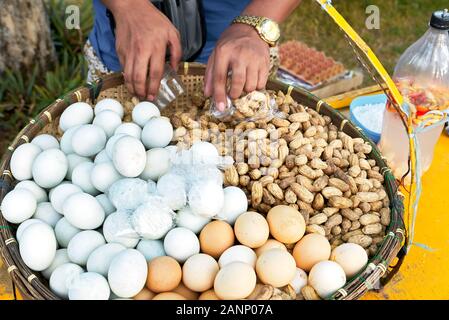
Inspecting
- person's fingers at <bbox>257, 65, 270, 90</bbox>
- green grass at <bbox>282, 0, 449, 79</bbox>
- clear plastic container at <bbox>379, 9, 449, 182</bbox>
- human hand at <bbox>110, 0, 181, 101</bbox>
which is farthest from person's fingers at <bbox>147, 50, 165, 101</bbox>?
green grass at <bbox>282, 0, 449, 79</bbox>

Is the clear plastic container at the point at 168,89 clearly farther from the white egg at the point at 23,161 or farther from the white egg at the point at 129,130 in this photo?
the white egg at the point at 23,161

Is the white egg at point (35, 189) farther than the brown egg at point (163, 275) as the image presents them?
Yes

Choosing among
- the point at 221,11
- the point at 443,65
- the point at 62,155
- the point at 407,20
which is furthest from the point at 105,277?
the point at 407,20

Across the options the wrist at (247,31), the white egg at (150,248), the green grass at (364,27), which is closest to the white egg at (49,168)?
the white egg at (150,248)

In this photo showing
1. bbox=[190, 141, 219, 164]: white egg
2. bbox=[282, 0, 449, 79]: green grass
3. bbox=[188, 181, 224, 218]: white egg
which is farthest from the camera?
bbox=[282, 0, 449, 79]: green grass

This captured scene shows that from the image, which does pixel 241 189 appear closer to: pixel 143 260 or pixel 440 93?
pixel 143 260

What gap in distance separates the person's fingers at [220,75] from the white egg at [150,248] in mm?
322

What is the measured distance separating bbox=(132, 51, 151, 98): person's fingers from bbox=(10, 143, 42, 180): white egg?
252mm

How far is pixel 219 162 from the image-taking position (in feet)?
3.27

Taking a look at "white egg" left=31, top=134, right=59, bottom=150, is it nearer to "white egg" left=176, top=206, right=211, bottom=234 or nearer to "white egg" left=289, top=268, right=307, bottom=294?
"white egg" left=176, top=206, right=211, bottom=234

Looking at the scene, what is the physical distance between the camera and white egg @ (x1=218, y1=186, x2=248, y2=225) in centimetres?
92

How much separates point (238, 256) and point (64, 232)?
1.04ft

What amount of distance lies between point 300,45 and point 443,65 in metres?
1.25

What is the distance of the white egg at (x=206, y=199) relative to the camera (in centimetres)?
87
